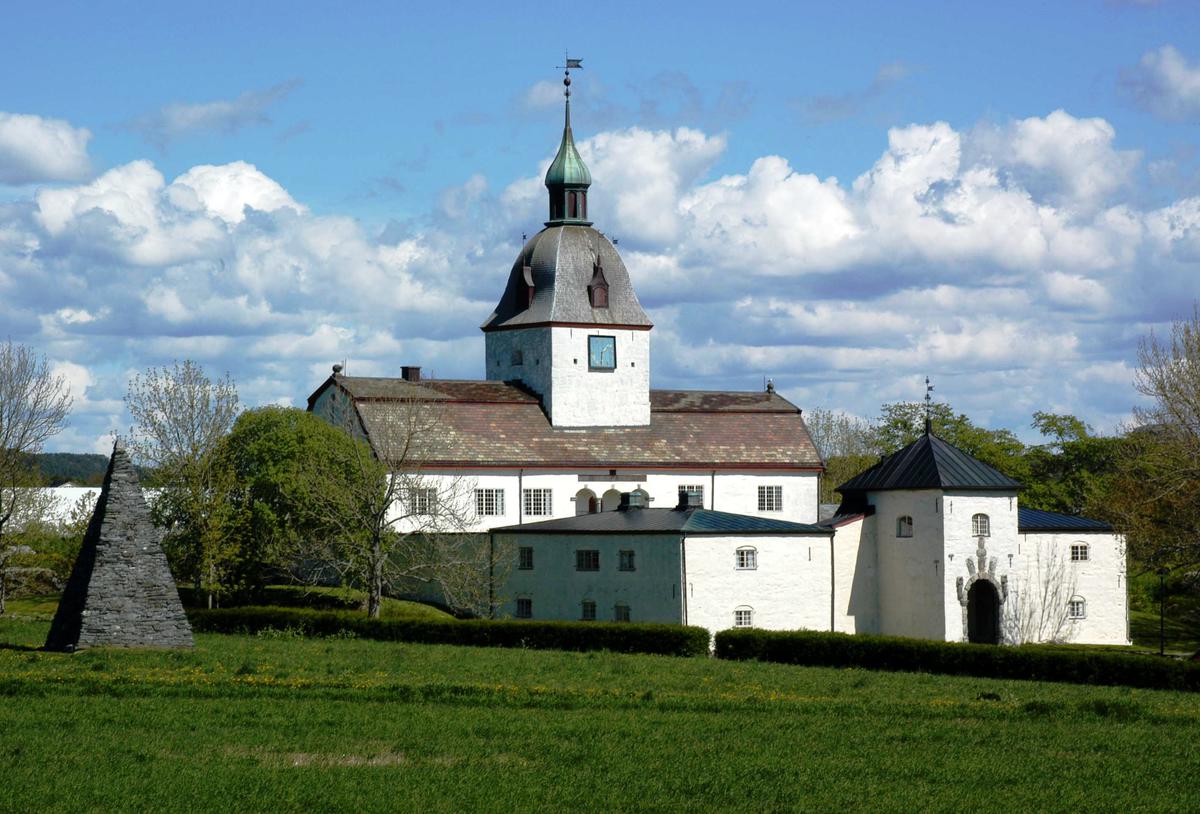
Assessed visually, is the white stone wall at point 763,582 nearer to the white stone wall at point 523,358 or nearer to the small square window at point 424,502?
the small square window at point 424,502

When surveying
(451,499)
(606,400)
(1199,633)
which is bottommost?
(1199,633)

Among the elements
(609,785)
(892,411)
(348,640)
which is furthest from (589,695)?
(892,411)

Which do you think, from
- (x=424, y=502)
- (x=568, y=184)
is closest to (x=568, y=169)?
(x=568, y=184)

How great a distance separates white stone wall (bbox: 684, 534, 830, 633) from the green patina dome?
2492 centimetres

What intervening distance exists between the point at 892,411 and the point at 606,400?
118 feet

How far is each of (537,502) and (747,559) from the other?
15.3 metres

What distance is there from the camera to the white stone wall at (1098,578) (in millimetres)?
58531

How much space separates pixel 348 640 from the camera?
47031 millimetres

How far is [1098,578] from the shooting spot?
2317 inches

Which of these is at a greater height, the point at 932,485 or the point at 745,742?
the point at 932,485

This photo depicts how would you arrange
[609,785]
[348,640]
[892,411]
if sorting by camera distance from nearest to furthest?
[609,785] < [348,640] < [892,411]

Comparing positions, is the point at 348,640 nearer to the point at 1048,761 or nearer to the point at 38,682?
the point at 38,682

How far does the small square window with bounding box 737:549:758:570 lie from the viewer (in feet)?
180

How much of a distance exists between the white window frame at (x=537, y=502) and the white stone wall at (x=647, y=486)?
137mm
